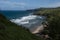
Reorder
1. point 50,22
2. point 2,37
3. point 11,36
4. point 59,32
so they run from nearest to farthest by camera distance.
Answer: point 2,37 → point 11,36 → point 59,32 → point 50,22

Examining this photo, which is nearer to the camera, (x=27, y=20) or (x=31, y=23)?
(x=31, y=23)

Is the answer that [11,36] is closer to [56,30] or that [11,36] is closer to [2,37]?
[2,37]

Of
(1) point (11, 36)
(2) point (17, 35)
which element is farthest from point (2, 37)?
(2) point (17, 35)

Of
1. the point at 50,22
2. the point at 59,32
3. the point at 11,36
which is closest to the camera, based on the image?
the point at 11,36

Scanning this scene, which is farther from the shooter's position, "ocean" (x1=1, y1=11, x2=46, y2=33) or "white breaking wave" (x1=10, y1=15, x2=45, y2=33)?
"white breaking wave" (x1=10, y1=15, x2=45, y2=33)

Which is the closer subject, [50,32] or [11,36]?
[11,36]

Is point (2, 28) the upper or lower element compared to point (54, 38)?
upper

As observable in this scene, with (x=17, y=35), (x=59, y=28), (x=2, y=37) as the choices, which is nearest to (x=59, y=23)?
(x=59, y=28)

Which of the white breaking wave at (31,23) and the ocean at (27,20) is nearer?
the ocean at (27,20)

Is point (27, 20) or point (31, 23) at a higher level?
point (27, 20)
